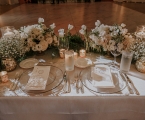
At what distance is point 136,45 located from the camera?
1104 millimetres

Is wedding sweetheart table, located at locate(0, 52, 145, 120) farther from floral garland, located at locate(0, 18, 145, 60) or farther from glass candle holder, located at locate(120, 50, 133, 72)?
floral garland, located at locate(0, 18, 145, 60)

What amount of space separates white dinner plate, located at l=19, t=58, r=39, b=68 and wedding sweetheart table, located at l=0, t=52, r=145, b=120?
180 mm

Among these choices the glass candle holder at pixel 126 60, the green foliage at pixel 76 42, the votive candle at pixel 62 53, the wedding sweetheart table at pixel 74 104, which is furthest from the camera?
the green foliage at pixel 76 42

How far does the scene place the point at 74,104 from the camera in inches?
34.2

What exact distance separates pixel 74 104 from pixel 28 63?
510 mm

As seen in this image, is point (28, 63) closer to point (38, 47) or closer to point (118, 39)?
point (38, 47)

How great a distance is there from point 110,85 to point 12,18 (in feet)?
12.4

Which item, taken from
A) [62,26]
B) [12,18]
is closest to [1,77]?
[62,26]

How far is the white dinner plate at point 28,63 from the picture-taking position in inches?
43.9

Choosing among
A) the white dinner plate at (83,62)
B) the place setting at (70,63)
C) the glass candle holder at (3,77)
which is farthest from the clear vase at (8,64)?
the white dinner plate at (83,62)

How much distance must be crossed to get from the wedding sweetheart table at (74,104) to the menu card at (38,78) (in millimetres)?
40

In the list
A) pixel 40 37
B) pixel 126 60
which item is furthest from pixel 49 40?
pixel 126 60

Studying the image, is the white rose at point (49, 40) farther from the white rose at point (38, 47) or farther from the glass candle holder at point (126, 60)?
the glass candle holder at point (126, 60)

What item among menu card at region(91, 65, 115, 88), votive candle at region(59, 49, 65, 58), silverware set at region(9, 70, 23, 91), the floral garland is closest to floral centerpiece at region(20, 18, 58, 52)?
the floral garland
